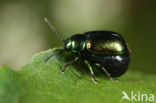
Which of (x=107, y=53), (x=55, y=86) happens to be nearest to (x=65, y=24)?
(x=107, y=53)

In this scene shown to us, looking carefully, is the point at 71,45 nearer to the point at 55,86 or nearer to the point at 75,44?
the point at 75,44

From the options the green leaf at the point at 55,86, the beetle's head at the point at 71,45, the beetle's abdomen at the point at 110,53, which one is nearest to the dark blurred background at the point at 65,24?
the beetle's abdomen at the point at 110,53

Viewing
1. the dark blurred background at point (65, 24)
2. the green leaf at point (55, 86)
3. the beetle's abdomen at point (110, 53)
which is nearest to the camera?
the green leaf at point (55, 86)

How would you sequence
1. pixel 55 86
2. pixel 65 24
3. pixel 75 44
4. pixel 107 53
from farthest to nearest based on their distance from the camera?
pixel 65 24 → pixel 75 44 → pixel 107 53 → pixel 55 86

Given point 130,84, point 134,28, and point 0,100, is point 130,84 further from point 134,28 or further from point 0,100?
point 134,28

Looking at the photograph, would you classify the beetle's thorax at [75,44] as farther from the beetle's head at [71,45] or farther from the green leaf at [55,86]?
the green leaf at [55,86]

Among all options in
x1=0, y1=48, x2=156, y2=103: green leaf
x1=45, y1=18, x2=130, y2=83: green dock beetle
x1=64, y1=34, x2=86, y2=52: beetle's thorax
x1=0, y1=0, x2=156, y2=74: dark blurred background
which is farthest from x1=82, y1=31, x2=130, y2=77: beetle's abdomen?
x1=0, y1=0, x2=156, y2=74: dark blurred background

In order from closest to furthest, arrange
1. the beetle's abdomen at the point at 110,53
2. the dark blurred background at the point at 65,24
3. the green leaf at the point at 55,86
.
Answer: the green leaf at the point at 55,86, the beetle's abdomen at the point at 110,53, the dark blurred background at the point at 65,24

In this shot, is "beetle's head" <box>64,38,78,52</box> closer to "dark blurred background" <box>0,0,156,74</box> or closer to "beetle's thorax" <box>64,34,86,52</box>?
"beetle's thorax" <box>64,34,86,52</box>
